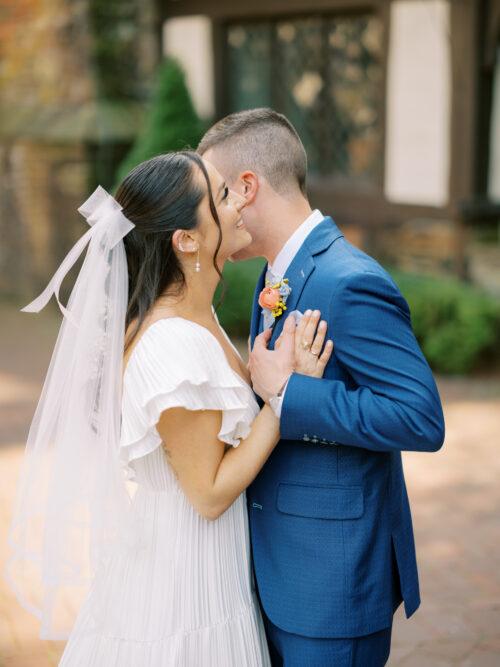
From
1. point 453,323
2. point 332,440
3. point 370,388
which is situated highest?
point 370,388

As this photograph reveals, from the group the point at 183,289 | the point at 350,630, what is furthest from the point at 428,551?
the point at 183,289

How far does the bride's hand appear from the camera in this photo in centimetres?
220

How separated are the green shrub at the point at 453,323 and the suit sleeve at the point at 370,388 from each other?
18.4 feet

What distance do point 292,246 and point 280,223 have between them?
0.26 ft

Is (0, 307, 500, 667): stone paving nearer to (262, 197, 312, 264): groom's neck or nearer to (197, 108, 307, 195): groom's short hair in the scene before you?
(262, 197, 312, 264): groom's neck

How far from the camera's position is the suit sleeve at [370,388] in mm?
2105

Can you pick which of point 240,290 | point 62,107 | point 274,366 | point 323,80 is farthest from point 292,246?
point 62,107

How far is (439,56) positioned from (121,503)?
7282 mm

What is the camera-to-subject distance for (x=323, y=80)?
984 centimetres

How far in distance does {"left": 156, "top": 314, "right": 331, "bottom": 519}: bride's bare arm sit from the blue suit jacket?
0.18 feet

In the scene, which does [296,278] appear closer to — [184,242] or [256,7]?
[184,242]

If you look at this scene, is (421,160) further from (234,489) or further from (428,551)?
(234,489)

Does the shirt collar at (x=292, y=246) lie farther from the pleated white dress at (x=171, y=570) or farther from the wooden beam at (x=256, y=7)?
the wooden beam at (x=256, y=7)

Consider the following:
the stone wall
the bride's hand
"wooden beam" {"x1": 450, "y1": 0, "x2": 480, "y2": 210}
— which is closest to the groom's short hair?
the bride's hand
